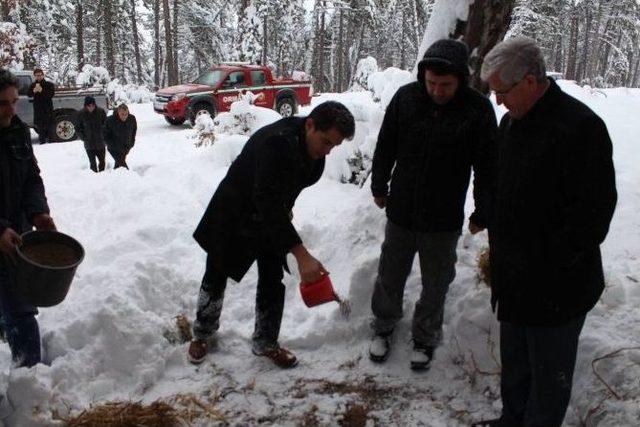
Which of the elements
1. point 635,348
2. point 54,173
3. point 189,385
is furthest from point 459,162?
point 54,173

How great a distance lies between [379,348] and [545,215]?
162 cm

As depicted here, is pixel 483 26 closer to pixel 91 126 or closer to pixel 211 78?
pixel 91 126

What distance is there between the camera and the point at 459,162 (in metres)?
2.83

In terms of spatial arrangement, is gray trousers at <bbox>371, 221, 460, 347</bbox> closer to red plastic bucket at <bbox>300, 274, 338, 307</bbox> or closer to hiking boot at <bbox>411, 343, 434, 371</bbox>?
hiking boot at <bbox>411, 343, 434, 371</bbox>

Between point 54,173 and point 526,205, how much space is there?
842cm

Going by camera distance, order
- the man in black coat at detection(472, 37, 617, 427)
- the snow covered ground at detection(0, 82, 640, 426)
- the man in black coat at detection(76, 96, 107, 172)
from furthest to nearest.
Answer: the man in black coat at detection(76, 96, 107, 172) → the snow covered ground at detection(0, 82, 640, 426) → the man in black coat at detection(472, 37, 617, 427)

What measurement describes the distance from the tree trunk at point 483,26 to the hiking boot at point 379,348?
6.99 ft

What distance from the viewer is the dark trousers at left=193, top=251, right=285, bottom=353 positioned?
3.24m

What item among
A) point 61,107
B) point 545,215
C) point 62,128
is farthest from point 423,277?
point 61,107

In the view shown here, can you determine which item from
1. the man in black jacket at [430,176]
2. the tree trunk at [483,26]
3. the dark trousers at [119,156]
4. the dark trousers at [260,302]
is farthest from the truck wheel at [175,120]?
the man in black jacket at [430,176]

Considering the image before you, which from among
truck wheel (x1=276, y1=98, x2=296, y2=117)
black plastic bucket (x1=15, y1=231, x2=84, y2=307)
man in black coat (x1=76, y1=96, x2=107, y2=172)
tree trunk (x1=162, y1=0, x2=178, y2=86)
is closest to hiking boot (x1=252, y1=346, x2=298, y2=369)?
black plastic bucket (x1=15, y1=231, x2=84, y2=307)

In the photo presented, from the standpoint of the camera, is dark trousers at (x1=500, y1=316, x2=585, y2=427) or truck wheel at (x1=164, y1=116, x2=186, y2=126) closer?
dark trousers at (x1=500, y1=316, x2=585, y2=427)

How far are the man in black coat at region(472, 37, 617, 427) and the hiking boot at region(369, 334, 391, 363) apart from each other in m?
1.07

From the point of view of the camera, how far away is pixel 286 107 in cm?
1578
